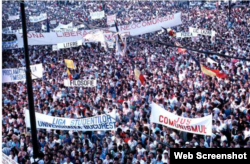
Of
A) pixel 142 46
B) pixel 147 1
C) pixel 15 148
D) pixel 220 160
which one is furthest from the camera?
pixel 147 1

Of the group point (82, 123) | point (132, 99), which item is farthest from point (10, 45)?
point (82, 123)

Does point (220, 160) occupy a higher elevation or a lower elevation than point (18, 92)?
higher

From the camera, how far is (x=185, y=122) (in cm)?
915

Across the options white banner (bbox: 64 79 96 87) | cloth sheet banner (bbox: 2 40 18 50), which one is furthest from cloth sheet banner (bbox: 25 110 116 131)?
cloth sheet banner (bbox: 2 40 18 50)

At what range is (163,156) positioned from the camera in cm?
870

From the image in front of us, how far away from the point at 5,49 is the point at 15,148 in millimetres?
13505

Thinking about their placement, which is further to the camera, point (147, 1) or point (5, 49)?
point (147, 1)

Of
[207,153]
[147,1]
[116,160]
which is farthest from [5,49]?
[147,1]

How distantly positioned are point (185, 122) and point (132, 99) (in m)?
3.74

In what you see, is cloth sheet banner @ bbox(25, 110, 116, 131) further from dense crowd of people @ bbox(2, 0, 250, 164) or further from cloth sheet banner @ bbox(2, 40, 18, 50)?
cloth sheet banner @ bbox(2, 40, 18, 50)

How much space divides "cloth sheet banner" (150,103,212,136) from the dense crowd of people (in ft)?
0.74

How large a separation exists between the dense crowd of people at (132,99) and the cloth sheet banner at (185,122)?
0.22 meters

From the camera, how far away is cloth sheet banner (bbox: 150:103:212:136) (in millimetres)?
8984

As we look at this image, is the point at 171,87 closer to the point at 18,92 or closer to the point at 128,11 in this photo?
the point at 18,92
